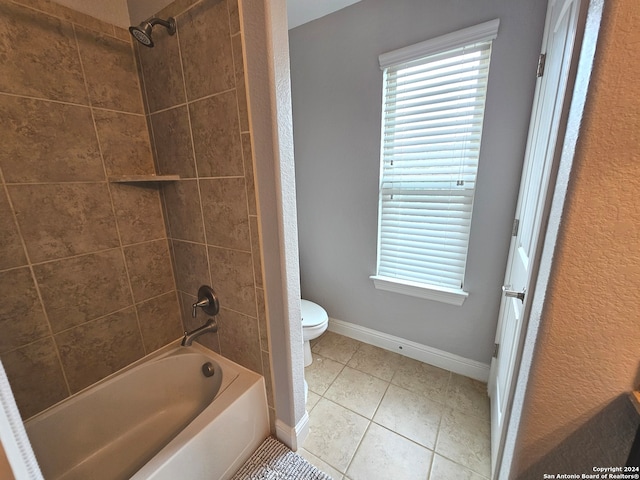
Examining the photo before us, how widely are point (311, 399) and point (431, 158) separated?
1662mm

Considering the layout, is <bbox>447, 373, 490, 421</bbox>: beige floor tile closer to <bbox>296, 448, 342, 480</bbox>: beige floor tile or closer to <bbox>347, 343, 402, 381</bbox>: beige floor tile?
<bbox>347, 343, 402, 381</bbox>: beige floor tile

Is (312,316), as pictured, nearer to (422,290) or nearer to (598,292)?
(422,290)

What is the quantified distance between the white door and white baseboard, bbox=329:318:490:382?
1.66 feet

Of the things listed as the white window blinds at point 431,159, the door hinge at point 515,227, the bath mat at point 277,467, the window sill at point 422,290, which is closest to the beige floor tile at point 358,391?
the bath mat at point 277,467

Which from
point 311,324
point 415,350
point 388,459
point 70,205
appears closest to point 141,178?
point 70,205

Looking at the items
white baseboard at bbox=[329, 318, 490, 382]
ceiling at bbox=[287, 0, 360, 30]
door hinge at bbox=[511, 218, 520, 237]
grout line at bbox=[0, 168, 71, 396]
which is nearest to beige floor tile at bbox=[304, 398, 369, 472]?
white baseboard at bbox=[329, 318, 490, 382]

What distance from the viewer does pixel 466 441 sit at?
1.23 metres

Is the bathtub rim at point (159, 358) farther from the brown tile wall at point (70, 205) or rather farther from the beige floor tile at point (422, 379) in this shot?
the beige floor tile at point (422, 379)

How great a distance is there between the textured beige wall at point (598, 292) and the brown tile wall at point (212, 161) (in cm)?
92

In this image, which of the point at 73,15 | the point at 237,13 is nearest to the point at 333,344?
the point at 237,13

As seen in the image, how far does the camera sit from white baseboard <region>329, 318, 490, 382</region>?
62.5 inches

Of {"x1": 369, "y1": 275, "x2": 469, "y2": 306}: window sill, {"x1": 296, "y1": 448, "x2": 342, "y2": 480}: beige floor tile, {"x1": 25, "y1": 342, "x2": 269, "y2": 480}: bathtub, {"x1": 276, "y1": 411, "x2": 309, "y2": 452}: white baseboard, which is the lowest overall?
{"x1": 296, "y1": 448, "x2": 342, "y2": 480}: beige floor tile

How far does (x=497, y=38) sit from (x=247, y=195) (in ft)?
4.75

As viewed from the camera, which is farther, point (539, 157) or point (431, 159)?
point (431, 159)
